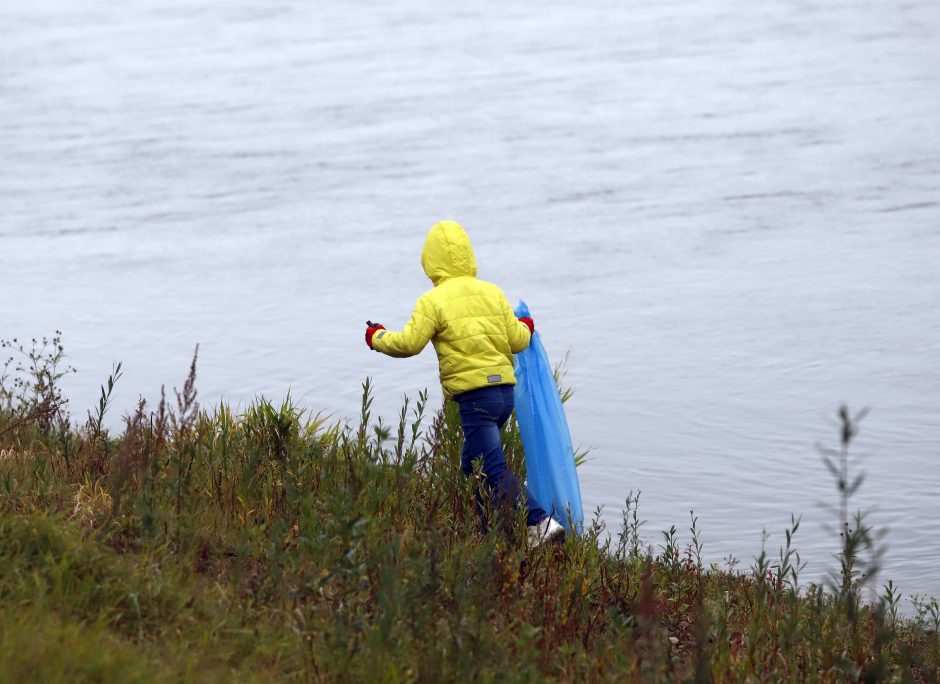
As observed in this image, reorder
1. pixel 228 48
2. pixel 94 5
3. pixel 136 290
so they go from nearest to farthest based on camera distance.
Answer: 1. pixel 136 290
2. pixel 228 48
3. pixel 94 5

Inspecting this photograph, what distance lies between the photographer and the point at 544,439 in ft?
22.0

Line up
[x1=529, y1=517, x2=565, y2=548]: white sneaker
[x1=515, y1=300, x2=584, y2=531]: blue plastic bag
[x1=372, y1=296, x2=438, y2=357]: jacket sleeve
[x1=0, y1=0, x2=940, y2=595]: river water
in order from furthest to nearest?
[x1=0, y1=0, x2=940, y2=595]: river water, [x1=515, y1=300, x2=584, y2=531]: blue plastic bag, [x1=372, y1=296, x2=438, y2=357]: jacket sleeve, [x1=529, y1=517, x2=565, y2=548]: white sneaker

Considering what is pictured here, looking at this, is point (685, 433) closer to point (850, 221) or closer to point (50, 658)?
point (50, 658)

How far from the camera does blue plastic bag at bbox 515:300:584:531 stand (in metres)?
6.64

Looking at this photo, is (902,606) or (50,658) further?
(902,606)

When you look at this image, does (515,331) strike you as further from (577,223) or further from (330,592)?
(577,223)

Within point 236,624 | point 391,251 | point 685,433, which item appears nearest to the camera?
A: point 236,624

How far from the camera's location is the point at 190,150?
23219 mm

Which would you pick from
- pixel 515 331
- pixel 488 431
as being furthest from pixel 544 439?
pixel 515 331

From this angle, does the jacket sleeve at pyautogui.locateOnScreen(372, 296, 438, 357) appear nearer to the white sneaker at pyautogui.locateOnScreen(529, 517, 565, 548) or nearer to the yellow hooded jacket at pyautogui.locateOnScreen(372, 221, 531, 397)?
the yellow hooded jacket at pyautogui.locateOnScreen(372, 221, 531, 397)

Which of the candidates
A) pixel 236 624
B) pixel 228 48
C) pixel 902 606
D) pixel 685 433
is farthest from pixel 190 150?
pixel 236 624

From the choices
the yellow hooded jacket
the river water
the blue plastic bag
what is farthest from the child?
the river water

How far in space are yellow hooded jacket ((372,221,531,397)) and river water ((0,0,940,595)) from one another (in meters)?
1.99

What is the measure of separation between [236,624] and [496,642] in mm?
819
